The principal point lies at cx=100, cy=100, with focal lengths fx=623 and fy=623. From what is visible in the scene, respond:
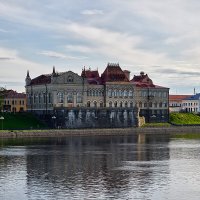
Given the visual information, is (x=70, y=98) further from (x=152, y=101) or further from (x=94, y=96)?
(x=152, y=101)

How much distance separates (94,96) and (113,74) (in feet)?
24.9

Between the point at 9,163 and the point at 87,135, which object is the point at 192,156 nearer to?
the point at 9,163

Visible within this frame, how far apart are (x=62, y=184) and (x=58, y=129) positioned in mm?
74441

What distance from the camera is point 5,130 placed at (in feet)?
380

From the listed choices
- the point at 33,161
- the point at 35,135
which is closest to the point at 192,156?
the point at 33,161

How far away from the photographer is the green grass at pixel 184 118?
495 feet

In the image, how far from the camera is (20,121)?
130m

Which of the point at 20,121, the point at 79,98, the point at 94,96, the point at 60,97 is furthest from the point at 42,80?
the point at 20,121

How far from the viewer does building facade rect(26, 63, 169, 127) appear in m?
133

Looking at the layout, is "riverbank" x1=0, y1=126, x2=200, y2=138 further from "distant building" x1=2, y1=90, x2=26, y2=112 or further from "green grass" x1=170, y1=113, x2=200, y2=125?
"distant building" x1=2, y1=90, x2=26, y2=112

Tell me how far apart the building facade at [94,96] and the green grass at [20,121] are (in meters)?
3.17

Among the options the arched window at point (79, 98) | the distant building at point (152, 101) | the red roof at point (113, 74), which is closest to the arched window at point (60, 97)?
the arched window at point (79, 98)

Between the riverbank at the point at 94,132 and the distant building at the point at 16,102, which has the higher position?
the distant building at the point at 16,102

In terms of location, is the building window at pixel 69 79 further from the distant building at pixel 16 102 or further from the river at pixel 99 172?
the river at pixel 99 172
